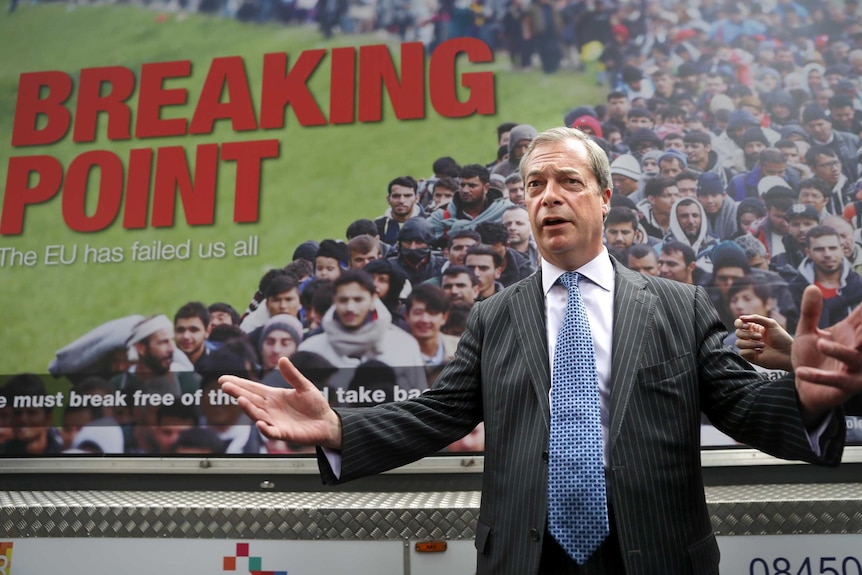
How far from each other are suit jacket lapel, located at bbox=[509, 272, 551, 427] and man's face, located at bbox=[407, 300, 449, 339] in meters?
0.37

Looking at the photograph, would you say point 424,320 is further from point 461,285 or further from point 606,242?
point 606,242

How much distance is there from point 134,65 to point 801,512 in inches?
89.5

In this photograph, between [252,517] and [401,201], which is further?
[401,201]

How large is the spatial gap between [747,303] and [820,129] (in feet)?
1.83

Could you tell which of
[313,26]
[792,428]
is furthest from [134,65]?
[792,428]

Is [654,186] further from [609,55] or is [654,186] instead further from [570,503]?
[570,503]

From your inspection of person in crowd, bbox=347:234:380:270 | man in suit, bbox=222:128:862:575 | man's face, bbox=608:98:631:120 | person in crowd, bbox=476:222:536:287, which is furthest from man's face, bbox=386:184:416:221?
man's face, bbox=608:98:631:120

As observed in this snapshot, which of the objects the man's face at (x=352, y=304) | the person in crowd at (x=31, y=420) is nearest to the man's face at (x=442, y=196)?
the man's face at (x=352, y=304)

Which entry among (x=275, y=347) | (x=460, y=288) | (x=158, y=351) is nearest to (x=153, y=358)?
(x=158, y=351)

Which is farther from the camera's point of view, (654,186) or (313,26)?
(313,26)

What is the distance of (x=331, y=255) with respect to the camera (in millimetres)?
1846

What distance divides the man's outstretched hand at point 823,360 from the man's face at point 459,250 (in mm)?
928

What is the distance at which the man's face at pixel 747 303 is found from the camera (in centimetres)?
169

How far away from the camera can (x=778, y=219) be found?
5.71 ft
